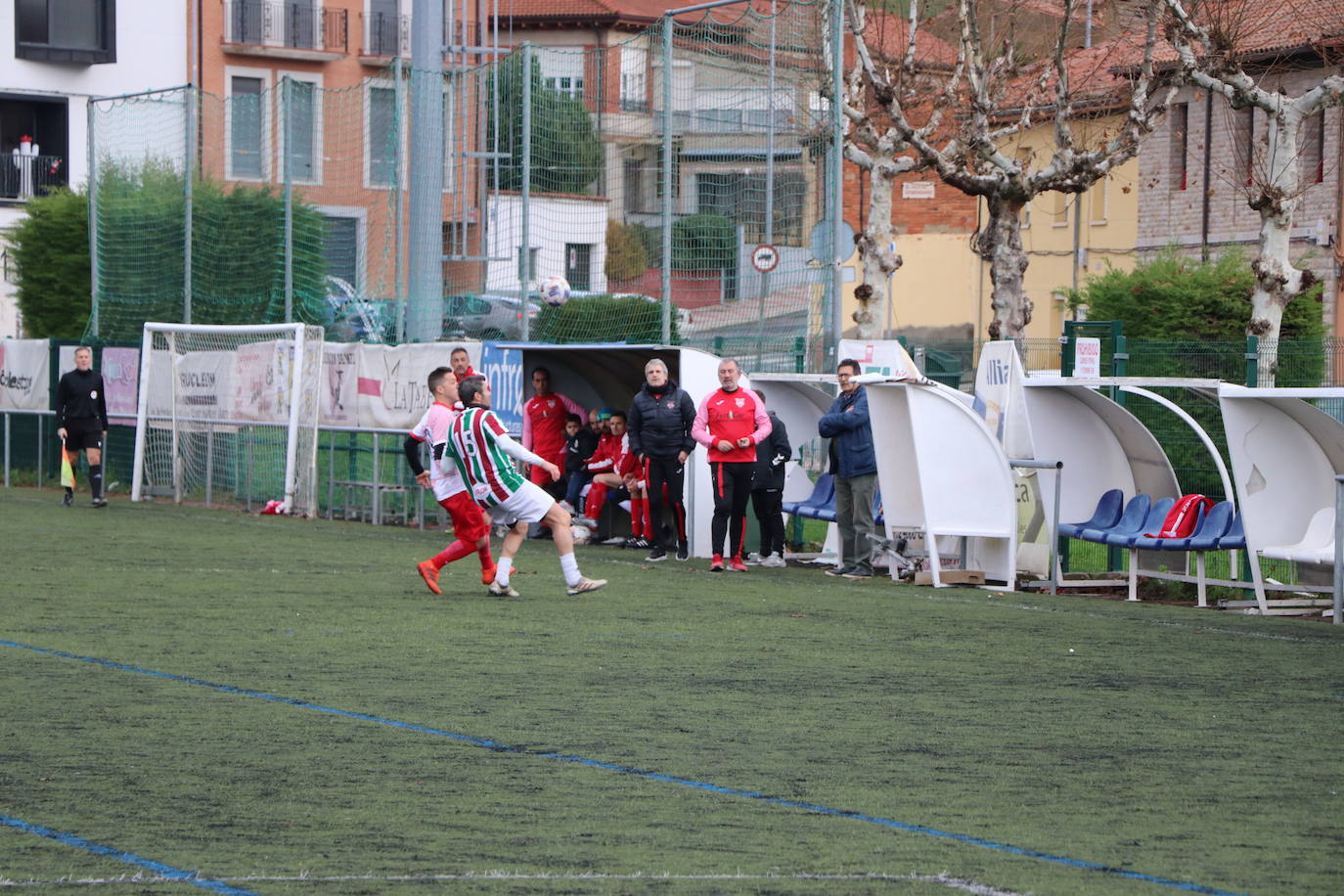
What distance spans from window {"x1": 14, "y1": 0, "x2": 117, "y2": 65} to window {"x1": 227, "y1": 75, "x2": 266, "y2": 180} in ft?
75.1

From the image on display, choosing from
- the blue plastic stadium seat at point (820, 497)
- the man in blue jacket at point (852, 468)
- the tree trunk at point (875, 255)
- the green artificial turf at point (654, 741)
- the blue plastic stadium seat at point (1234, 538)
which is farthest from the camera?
the tree trunk at point (875, 255)

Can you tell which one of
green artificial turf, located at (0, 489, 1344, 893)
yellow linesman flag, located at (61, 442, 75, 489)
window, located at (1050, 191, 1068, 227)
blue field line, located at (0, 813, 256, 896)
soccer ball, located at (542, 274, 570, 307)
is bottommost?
green artificial turf, located at (0, 489, 1344, 893)

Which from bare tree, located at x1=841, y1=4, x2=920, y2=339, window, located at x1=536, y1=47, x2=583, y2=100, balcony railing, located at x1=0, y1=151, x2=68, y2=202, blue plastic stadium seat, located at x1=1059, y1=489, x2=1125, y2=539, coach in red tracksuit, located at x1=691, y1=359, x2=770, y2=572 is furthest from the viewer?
balcony railing, located at x1=0, y1=151, x2=68, y2=202

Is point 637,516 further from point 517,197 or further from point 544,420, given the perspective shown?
point 517,197

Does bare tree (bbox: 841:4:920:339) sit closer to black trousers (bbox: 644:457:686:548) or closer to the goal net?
the goal net

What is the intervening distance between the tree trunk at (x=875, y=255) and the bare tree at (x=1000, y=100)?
1.16 m

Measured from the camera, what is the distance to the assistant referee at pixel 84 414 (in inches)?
910

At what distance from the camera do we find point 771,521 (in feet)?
59.1

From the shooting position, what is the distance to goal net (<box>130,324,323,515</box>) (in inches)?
900

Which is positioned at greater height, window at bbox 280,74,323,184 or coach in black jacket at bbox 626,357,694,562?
window at bbox 280,74,323,184

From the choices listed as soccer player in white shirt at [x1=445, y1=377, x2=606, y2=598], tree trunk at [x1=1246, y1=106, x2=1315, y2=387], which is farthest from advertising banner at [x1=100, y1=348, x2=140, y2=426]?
tree trunk at [x1=1246, y1=106, x2=1315, y2=387]

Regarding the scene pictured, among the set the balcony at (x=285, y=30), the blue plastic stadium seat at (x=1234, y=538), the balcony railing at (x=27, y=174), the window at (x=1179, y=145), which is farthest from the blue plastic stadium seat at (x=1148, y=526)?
the balcony at (x=285, y=30)

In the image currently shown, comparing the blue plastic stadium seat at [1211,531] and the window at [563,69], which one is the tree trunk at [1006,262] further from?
the blue plastic stadium seat at [1211,531]

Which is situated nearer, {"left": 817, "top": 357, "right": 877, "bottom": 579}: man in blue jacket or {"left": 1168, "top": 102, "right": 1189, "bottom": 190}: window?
{"left": 817, "top": 357, "right": 877, "bottom": 579}: man in blue jacket
